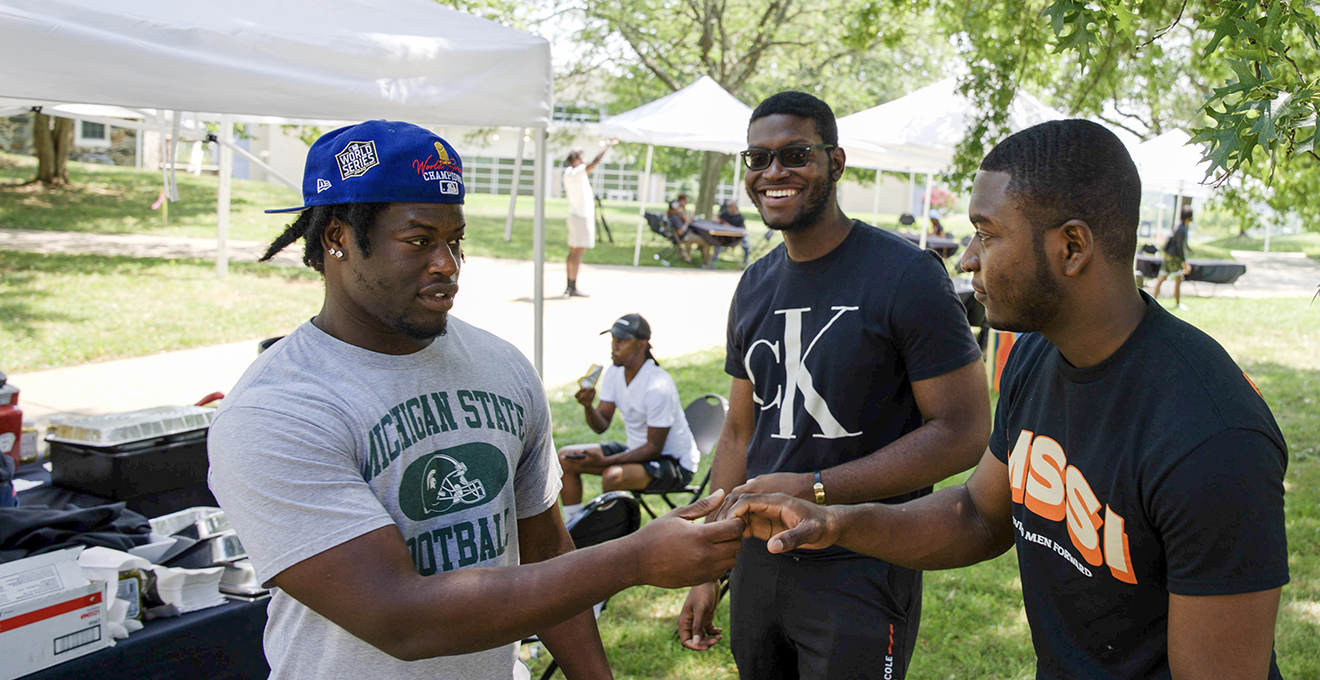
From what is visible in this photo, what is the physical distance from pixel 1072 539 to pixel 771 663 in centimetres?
130

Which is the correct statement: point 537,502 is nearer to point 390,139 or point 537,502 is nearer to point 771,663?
point 390,139

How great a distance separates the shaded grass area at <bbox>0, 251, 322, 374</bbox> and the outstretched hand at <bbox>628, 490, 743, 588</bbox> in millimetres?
10071

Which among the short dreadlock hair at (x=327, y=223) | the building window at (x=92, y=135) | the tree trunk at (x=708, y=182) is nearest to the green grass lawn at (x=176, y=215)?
the tree trunk at (x=708, y=182)

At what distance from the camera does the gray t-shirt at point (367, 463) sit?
1614 mm

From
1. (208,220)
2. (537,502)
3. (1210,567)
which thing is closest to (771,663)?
(537,502)

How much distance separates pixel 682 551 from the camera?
1.79m

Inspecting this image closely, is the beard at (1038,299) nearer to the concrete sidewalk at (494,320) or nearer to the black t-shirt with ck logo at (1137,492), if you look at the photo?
the black t-shirt with ck logo at (1137,492)

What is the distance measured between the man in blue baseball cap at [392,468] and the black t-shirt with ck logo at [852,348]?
81cm

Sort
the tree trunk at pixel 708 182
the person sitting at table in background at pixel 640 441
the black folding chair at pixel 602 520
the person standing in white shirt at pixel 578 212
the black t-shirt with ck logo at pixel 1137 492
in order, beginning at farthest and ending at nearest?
the tree trunk at pixel 708 182, the person standing in white shirt at pixel 578 212, the person sitting at table in background at pixel 640 441, the black folding chair at pixel 602 520, the black t-shirt with ck logo at pixel 1137 492

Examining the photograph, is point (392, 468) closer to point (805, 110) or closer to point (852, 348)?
point (852, 348)

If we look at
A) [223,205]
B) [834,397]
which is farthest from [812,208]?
[223,205]

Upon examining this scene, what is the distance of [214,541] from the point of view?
11.9ft

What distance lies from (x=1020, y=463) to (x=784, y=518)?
0.56 m

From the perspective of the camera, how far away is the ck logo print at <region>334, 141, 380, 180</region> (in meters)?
1.79
